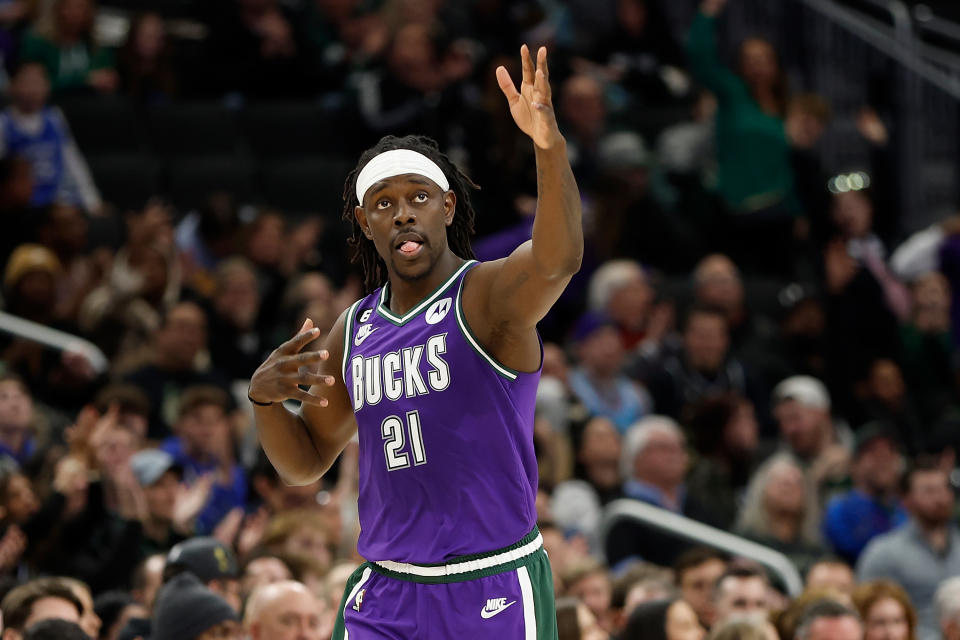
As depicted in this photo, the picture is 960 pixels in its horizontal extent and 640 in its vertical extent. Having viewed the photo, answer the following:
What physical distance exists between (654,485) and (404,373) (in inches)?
209

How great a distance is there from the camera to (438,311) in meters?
4.64

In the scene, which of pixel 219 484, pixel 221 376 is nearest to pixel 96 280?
pixel 221 376

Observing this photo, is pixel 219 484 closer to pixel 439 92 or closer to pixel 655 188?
pixel 439 92

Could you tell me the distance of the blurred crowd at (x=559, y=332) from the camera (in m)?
7.70

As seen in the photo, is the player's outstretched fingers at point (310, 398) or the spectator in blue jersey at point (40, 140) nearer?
the player's outstretched fingers at point (310, 398)

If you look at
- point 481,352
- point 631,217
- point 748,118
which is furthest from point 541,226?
point 748,118

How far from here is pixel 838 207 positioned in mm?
12641

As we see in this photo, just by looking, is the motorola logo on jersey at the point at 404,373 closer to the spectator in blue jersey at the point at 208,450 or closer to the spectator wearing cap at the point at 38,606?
the spectator wearing cap at the point at 38,606

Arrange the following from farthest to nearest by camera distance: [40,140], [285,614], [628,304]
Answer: [40,140], [628,304], [285,614]

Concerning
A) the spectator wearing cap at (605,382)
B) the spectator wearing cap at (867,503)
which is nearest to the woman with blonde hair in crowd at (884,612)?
the spectator wearing cap at (867,503)

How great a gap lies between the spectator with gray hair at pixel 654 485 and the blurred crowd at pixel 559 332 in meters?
0.02

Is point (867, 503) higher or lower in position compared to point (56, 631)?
higher

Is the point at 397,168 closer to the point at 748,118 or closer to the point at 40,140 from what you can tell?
the point at 40,140

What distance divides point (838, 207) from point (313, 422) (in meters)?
8.34
